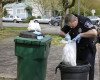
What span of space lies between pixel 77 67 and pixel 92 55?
836 millimetres

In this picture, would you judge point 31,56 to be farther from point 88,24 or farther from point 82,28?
point 88,24

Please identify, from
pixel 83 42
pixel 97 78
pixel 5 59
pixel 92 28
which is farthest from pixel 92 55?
pixel 5 59

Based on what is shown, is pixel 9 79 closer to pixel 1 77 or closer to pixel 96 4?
pixel 1 77

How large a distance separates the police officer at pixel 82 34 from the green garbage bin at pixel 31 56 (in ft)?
1.79

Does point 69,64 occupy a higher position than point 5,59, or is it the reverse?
point 69,64

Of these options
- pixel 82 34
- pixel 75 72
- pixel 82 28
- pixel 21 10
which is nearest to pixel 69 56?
pixel 75 72

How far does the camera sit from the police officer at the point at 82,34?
433 centimetres

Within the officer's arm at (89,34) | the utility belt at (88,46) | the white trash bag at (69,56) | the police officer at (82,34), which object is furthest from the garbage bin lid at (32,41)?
the officer's arm at (89,34)

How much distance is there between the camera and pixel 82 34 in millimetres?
4344

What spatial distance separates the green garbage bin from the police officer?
55cm

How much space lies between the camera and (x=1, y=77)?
631cm

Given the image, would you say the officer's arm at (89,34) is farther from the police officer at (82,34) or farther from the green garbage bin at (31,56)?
the green garbage bin at (31,56)

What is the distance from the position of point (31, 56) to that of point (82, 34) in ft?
4.22

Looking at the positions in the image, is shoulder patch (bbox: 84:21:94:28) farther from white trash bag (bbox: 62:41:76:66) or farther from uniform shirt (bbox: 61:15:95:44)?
white trash bag (bbox: 62:41:76:66)
